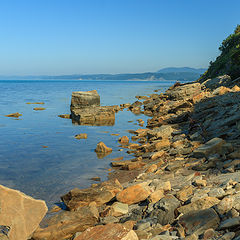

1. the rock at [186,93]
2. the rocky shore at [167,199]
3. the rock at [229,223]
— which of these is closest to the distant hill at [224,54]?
the rock at [186,93]

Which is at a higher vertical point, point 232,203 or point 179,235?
point 232,203

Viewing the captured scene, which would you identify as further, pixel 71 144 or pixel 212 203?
pixel 71 144

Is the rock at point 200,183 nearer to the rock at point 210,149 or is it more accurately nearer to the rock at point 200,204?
the rock at point 200,204

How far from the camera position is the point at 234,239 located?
179 inches

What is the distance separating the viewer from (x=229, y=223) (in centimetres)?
508

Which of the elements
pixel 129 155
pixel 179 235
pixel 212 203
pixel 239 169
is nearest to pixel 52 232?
pixel 179 235

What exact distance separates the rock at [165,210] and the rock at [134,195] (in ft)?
2.90

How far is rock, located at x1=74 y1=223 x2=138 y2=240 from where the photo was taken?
536 cm

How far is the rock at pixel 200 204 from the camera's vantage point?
620 cm

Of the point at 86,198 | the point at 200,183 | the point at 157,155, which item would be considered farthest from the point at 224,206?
the point at 157,155

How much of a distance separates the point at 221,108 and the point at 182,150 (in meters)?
6.78

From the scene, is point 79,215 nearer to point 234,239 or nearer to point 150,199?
point 150,199

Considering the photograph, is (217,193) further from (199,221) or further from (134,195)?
(134,195)

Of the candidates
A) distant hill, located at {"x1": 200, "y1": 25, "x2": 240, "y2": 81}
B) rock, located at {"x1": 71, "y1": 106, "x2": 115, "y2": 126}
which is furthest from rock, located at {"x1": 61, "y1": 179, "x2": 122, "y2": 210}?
distant hill, located at {"x1": 200, "y1": 25, "x2": 240, "y2": 81}
